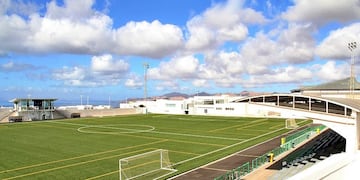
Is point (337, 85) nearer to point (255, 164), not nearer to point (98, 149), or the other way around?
point (255, 164)

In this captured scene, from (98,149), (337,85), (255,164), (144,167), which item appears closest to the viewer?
(144,167)

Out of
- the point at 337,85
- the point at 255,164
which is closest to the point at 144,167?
the point at 255,164

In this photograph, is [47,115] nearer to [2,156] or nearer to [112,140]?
[112,140]

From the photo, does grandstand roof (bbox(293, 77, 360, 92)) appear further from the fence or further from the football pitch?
the fence

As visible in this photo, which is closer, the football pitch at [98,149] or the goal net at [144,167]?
the goal net at [144,167]

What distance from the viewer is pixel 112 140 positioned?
39.6 metres

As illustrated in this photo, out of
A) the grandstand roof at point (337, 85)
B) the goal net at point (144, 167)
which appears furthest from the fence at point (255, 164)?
the grandstand roof at point (337, 85)

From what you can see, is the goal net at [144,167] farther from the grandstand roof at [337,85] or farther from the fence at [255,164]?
the grandstand roof at [337,85]

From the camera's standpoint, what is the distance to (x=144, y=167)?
24.6 metres

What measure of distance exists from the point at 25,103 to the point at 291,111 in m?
63.1

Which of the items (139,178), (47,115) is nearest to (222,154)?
(139,178)

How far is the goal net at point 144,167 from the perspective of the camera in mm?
22859

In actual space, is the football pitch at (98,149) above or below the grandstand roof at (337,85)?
below

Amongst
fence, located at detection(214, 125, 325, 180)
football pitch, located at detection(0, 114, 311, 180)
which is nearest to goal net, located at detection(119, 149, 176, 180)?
football pitch, located at detection(0, 114, 311, 180)
